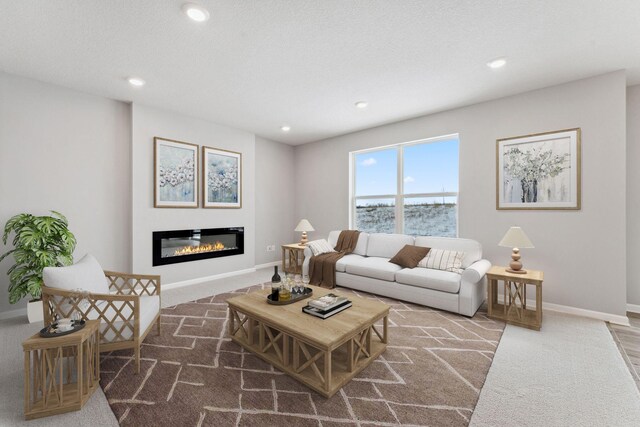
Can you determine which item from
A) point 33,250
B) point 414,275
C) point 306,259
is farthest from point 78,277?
point 414,275

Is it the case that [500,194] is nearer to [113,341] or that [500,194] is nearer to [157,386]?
[157,386]

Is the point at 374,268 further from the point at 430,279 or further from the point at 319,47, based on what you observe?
the point at 319,47

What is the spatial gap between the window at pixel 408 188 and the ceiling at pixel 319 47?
0.91 metres

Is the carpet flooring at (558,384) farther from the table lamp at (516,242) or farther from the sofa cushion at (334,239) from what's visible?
the sofa cushion at (334,239)

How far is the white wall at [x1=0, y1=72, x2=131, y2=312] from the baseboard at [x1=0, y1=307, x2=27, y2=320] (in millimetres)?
48

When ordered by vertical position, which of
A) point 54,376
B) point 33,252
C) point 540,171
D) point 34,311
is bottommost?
point 34,311

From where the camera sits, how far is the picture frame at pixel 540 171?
10.8 ft

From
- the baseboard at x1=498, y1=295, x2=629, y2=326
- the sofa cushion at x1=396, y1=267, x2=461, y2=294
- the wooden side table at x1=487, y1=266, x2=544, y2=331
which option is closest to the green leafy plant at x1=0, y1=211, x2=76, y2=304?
the sofa cushion at x1=396, y1=267, x2=461, y2=294

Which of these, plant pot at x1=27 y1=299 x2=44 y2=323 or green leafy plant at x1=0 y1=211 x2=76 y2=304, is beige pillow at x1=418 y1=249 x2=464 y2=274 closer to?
green leafy plant at x1=0 y1=211 x2=76 y2=304

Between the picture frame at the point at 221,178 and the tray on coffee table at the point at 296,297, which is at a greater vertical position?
the picture frame at the point at 221,178

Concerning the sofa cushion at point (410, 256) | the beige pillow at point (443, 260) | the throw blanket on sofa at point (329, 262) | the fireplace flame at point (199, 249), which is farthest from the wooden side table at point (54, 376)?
the beige pillow at point (443, 260)

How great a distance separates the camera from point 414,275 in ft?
11.7

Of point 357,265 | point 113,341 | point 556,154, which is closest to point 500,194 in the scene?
point 556,154

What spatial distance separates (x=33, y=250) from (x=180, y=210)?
1.82 metres
